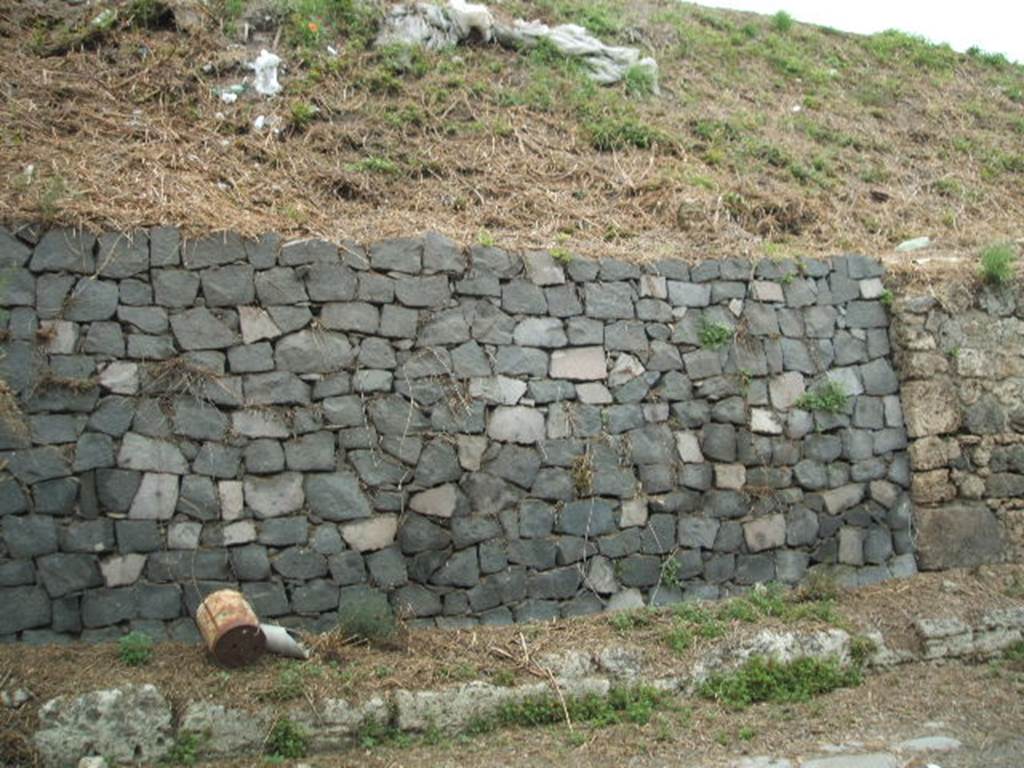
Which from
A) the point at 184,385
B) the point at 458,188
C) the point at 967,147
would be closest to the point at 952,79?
the point at 967,147

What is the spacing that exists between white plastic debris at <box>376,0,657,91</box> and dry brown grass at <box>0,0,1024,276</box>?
28 cm

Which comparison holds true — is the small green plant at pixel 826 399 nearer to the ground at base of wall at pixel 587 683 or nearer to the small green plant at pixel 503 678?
the ground at base of wall at pixel 587 683

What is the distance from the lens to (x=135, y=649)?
19.1ft

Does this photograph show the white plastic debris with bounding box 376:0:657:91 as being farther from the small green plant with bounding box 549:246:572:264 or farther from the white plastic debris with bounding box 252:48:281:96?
the small green plant with bounding box 549:246:572:264

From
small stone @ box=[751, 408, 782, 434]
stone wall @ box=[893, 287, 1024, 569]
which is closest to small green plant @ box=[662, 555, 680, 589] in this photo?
small stone @ box=[751, 408, 782, 434]

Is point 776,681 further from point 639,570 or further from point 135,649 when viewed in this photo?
point 135,649

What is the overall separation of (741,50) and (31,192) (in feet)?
33.5

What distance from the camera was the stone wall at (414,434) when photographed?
20.2ft

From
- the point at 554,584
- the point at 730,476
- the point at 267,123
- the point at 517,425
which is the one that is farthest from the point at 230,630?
the point at 267,123

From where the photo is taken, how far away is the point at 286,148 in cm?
873

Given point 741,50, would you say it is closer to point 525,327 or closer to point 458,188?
point 458,188

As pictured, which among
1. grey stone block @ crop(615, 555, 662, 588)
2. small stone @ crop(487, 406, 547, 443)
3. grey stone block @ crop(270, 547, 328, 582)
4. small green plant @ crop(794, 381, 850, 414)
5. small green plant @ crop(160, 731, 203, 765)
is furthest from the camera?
small green plant @ crop(794, 381, 850, 414)

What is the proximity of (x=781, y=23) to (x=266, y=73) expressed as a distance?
8.77m

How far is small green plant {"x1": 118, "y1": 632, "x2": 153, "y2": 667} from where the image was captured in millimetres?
5758
